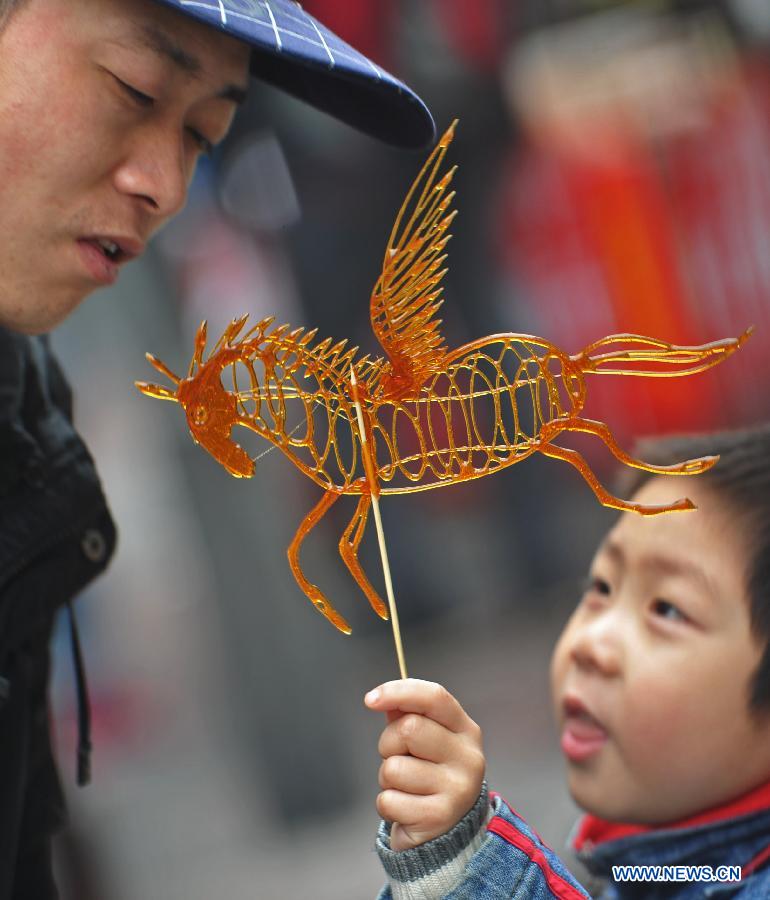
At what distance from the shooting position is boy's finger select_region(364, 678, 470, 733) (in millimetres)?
1229

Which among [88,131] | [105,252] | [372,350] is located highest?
[372,350]

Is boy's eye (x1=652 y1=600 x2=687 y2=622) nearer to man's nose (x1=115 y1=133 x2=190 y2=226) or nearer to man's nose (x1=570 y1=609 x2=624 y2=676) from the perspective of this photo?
man's nose (x1=570 y1=609 x2=624 y2=676)

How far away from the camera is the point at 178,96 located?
1.49 meters

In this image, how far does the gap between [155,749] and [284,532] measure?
1.84 meters

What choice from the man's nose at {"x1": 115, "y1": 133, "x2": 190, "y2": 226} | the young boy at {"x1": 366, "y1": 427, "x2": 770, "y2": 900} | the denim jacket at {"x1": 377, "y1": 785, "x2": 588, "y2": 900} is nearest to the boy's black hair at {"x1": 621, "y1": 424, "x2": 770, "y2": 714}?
the young boy at {"x1": 366, "y1": 427, "x2": 770, "y2": 900}

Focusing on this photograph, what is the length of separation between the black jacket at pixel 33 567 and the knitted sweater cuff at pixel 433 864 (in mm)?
642

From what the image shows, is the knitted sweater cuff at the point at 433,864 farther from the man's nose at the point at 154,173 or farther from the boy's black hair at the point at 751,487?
the man's nose at the point at 154,173

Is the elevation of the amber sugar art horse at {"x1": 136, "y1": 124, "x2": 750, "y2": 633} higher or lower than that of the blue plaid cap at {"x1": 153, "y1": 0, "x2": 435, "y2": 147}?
lower

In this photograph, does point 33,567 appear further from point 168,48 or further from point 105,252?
point 168,48

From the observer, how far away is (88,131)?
1441 millimetres

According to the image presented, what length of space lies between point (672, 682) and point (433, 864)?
412 millimetres

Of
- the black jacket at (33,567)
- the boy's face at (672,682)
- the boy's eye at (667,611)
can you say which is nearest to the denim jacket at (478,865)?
the boy's face at (672,682)

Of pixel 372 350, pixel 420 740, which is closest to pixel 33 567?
pixel 420 740

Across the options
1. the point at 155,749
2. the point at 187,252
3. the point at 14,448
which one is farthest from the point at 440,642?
the point at 14,448
